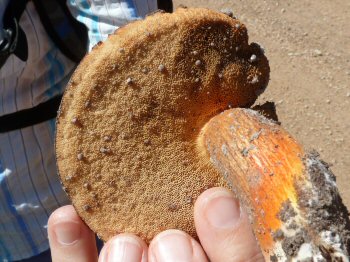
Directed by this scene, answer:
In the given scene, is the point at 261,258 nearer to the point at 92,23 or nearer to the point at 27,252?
the point at 92,23

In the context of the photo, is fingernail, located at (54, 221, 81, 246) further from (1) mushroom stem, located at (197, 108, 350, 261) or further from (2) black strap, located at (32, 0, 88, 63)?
(2) black strap, located at (32, 0, 88, 63)

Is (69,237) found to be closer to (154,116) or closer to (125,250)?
(125,250)

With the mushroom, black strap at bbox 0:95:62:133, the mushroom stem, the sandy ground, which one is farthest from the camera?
the sandy ground

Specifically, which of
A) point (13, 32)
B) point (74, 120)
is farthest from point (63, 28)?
point (74, 120)

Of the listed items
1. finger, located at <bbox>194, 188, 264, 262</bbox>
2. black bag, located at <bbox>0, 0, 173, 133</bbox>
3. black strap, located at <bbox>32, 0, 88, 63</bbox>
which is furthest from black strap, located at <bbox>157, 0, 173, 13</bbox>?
finger, located at <bbox>194, 188, 264, 262</bbox>

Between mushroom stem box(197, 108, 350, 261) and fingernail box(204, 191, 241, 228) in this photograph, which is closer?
mushroom stem box(197, 108, 350, 261)

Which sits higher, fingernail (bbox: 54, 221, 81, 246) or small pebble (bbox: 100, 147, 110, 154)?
small pebble (bbox: 100, 147, 110, 154)

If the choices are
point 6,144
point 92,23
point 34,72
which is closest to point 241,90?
point 92,23
